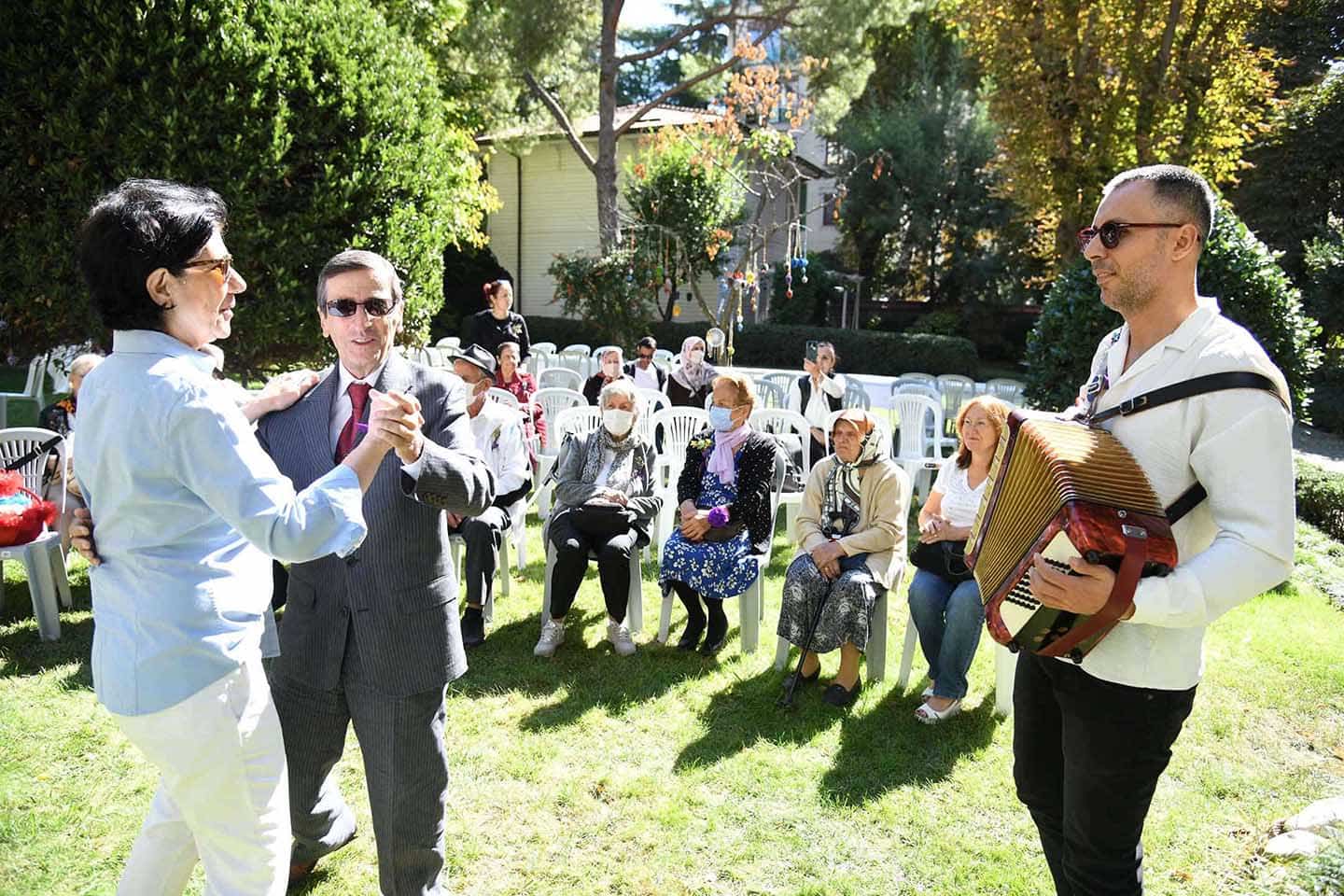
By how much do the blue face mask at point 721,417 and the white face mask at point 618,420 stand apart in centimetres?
49

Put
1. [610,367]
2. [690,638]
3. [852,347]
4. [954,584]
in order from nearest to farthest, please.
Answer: [954,584], [690,638], [610,367], [852,347]

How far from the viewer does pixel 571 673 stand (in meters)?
4.84

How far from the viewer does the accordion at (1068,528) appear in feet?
5.87

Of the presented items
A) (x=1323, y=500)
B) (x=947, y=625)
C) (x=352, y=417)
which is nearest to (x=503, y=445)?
(x=947, y=625)

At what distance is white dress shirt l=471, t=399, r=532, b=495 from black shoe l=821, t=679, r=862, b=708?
2437mm

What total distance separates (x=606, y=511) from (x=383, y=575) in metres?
2.85

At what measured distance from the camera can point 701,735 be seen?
4176 millimetres

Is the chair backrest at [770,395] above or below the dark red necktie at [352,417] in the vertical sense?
below

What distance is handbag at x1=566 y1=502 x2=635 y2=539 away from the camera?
525 centimetres

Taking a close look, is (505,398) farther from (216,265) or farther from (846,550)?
(216,265)

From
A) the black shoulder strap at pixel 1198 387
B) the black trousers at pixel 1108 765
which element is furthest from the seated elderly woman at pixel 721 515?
the black shoulder strap at pixel 1198 387

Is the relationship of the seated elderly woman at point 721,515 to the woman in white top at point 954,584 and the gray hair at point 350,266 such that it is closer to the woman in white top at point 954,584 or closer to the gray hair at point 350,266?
the woman in white top at point 954,584

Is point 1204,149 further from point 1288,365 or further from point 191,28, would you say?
point 191,28

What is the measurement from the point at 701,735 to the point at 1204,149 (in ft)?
37.2
